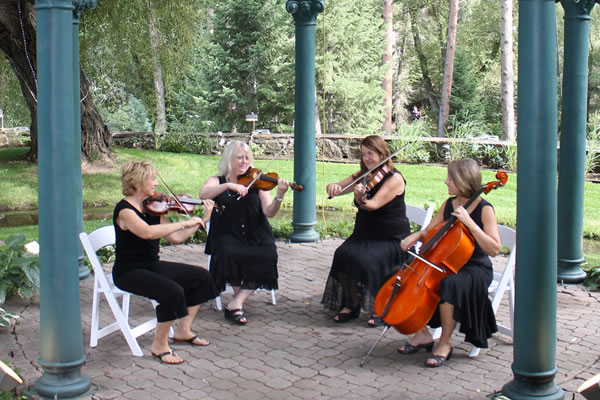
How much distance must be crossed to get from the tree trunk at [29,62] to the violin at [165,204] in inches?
352

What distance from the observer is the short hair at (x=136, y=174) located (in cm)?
479

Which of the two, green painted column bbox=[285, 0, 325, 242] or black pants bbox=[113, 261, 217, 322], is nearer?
black pants bbox=[113, 261, 217, 322]

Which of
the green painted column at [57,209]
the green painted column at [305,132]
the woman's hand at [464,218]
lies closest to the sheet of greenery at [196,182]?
the green painted column at [305,132]

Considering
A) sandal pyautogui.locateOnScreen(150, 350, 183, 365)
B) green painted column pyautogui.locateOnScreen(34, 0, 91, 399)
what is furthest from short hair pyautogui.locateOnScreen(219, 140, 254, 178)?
green painted column pyautogui.locateOnScreen(34, 0, 91, 399)

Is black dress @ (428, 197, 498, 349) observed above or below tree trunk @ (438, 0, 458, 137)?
below

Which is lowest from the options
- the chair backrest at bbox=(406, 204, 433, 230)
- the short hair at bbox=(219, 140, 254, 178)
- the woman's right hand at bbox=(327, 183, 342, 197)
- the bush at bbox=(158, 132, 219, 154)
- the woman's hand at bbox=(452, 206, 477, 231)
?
the chair backrest at bbox=(406, 204, 433, 230)

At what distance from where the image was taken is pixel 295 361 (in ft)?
15.6

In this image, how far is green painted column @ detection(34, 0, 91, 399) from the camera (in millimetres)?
3945

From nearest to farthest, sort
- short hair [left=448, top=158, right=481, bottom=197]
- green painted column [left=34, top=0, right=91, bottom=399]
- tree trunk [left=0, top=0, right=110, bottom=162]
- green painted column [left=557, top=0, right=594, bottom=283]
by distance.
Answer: green painted column [left=34, top=0, right=91, bottom=399] < short hair [left=448, top=158, right=481, bottom=197] < green painted column [left=557, top=0, right=594, bottom=283] < tree trunk [left=0, top=0, right=110, bottom=162]

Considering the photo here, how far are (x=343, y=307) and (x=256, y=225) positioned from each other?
0.95 m

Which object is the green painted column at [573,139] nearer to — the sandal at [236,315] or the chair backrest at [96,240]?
the sandal at [236,315]

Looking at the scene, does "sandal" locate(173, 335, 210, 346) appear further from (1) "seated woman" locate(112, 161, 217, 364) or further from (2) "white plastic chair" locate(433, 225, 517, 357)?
(2) "white plastic chair" locate(433, 225, 517, 357)

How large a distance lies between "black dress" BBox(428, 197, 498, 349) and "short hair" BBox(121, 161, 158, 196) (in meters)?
2.00

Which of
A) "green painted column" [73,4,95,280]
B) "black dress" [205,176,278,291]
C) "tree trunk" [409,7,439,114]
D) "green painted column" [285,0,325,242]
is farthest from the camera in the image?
"tree trunk" [409,7,439,114]
